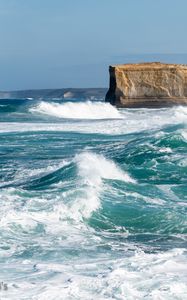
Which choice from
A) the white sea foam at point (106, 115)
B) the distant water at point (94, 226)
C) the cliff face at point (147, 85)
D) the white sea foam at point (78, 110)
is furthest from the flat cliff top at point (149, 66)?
the distant water at point (94, 226)

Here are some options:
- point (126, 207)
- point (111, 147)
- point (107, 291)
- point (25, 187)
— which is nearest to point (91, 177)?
point (25, 187)

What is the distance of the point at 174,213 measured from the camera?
36.9ft

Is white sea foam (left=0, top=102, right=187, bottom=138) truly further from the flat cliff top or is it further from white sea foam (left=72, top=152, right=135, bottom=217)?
white sea foam (left=72, top=152, right=135, bottom=217)

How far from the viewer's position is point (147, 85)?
61812mm

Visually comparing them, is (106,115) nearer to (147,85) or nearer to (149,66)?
(147,85)

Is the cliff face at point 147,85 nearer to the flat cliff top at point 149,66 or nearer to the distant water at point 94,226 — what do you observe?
the flat cliff top at point 149,66

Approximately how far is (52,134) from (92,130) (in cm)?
382

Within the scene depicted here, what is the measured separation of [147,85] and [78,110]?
8.93m

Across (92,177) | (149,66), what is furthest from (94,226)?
(149,66)

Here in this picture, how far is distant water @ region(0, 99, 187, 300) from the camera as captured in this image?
288 inches

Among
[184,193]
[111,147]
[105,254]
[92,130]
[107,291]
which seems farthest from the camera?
[92,130]

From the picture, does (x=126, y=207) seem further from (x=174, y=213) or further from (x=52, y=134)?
(x=52, y=134)

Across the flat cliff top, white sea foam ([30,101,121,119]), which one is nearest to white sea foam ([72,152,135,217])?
white sea foam ([30,101,121,119])

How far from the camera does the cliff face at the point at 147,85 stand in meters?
60.6
